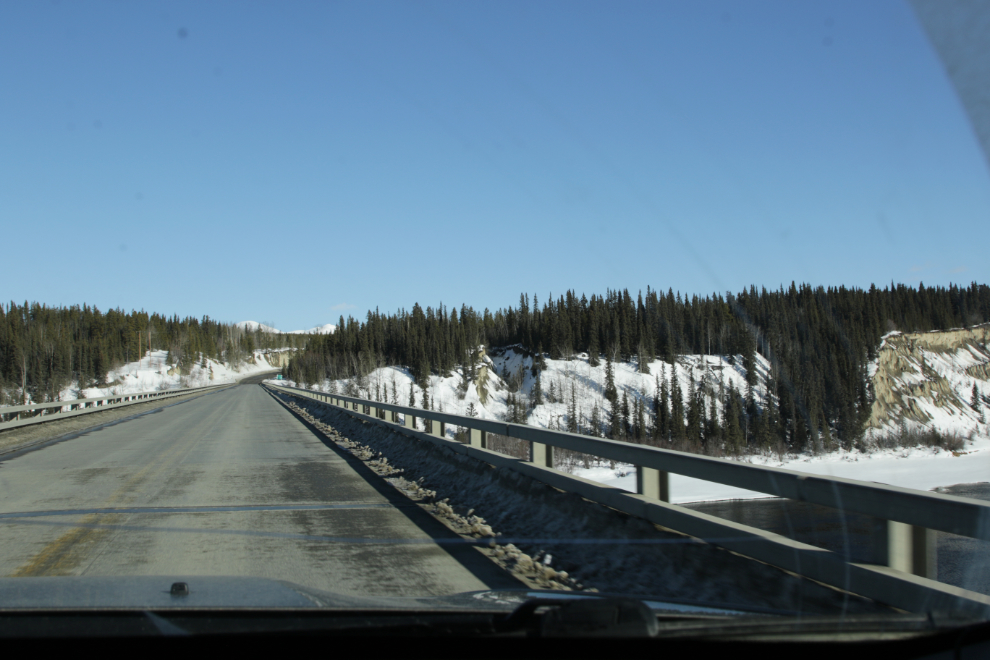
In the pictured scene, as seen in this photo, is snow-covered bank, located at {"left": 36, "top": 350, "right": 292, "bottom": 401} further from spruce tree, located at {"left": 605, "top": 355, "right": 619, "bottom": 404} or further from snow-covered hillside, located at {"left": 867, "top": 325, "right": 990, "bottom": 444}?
snow-covered hillside, located at {"left": 867, "top": 325, "right": 990, "bottom": 444}

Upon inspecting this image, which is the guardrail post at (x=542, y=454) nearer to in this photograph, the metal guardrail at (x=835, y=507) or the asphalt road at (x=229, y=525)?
the metal guardrail at (x=835, y=507)

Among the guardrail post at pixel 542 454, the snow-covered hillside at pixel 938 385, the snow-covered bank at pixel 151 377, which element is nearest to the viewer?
the guardrail post at pixel 542 454

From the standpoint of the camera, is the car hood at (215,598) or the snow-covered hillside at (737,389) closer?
the car hood at (215,598)

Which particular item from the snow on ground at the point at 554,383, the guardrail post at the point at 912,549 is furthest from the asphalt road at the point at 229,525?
the snow on ground at the point at 554,383

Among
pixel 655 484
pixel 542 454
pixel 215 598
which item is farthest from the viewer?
pixel 542 454

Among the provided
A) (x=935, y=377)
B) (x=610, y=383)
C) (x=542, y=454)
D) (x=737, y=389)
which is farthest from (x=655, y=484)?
(x=610, y=383)

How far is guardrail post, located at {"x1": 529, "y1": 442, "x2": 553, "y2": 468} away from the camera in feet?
29.1

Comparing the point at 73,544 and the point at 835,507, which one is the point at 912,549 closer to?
the point at 835,507

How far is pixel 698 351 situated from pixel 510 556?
129 m

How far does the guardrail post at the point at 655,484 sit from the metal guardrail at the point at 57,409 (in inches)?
853

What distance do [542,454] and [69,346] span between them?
539 ft

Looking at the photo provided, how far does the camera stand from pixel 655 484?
644 cm

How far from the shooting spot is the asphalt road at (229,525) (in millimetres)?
5895

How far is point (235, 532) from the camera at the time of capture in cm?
753
